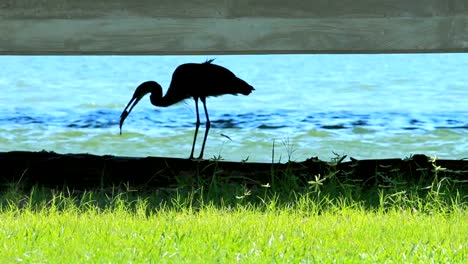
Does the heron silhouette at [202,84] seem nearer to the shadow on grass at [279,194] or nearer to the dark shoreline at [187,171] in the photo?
the dark shoreline at [187,171]

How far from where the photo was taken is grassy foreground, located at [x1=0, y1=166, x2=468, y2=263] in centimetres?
390

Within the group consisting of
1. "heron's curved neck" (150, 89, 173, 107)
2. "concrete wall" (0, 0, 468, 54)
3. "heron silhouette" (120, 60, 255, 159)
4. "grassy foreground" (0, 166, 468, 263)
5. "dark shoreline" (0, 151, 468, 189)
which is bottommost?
"grassy foreground" (0, 166, 468, 263)

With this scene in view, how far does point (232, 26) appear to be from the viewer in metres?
5.90

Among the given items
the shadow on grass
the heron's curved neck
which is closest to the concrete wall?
the shadow on grass

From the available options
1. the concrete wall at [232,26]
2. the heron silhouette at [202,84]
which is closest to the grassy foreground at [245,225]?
the concrete wall at [232,26]

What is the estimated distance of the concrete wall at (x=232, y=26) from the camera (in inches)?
232

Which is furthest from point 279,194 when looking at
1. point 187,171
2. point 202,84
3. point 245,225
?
point 202,84

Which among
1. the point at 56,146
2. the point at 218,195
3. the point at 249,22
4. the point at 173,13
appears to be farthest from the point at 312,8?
the point at 56,146

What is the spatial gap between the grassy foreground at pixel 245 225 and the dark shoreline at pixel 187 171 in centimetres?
20

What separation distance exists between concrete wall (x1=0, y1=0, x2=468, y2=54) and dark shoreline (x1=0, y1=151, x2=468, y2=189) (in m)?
0.93

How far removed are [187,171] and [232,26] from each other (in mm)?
1235

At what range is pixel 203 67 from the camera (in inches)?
287

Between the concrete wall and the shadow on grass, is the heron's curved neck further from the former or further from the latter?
the concrete wall

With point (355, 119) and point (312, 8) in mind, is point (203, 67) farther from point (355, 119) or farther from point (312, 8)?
point (355, 119)
